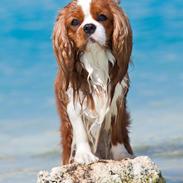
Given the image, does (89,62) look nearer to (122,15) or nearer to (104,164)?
(122,15)

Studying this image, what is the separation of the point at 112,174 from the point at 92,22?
1.47 meters

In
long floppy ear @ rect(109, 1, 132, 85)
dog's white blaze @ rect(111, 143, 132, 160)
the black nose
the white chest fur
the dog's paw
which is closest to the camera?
the black nose

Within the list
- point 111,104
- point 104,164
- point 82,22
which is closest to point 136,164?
point 104,164

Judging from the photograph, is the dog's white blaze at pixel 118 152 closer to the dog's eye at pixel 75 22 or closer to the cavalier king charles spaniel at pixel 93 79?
the cavalier king charles spaniel at pixel 93 79

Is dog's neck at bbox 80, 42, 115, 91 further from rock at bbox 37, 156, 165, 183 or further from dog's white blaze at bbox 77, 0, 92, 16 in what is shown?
rock at bbox 37, 156, 165, 183

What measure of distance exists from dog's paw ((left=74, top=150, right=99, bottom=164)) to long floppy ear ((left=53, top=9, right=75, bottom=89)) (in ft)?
2.38

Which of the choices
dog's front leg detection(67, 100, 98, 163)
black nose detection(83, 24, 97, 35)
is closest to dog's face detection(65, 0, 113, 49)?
black nose detection(83, 24, 97, 35)

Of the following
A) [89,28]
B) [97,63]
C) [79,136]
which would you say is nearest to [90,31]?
[89,28]

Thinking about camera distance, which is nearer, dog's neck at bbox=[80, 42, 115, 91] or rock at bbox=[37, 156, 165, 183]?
rock at bbox=[37, 156, 165, 183]

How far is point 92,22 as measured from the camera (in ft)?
22.6

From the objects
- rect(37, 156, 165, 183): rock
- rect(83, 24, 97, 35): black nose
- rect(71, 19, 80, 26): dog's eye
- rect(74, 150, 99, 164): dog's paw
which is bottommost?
rect(37, 156, 165, 183): rock

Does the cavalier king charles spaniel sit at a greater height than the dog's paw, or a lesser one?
greater

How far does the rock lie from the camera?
262 inches

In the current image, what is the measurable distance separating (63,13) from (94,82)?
782 millimetres
